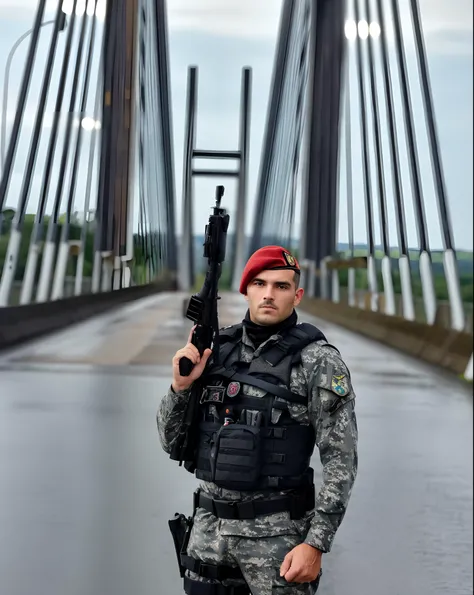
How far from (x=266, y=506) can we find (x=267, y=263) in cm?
60

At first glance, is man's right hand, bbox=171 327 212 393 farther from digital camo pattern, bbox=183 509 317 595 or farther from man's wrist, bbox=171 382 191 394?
digital camo pattern, bbox=183 509 317 595

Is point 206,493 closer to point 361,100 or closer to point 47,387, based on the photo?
point 47,387

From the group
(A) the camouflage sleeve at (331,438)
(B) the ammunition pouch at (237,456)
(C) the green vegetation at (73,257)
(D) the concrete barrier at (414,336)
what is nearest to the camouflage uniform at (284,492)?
(A) the camouflage sleeve at (331,438)

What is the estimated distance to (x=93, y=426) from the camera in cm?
1098

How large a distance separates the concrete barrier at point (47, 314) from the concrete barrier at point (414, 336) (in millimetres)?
4828

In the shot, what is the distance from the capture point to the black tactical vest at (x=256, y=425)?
11.0 ft

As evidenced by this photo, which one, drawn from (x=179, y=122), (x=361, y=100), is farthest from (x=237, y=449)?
(x=361, y=100)

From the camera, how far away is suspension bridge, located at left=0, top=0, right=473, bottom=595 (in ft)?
22.5

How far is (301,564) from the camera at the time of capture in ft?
11.0

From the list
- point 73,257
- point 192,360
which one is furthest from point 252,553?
point 73,257

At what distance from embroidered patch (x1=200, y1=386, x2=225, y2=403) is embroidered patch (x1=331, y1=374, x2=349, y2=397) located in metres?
0.27

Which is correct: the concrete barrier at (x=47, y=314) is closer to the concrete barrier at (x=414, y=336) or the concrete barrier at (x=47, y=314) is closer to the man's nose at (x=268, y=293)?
the man's nose at (x=268, y=293)

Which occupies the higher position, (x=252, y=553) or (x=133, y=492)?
(x=252, y=553)

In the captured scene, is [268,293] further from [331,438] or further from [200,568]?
[200,568]
